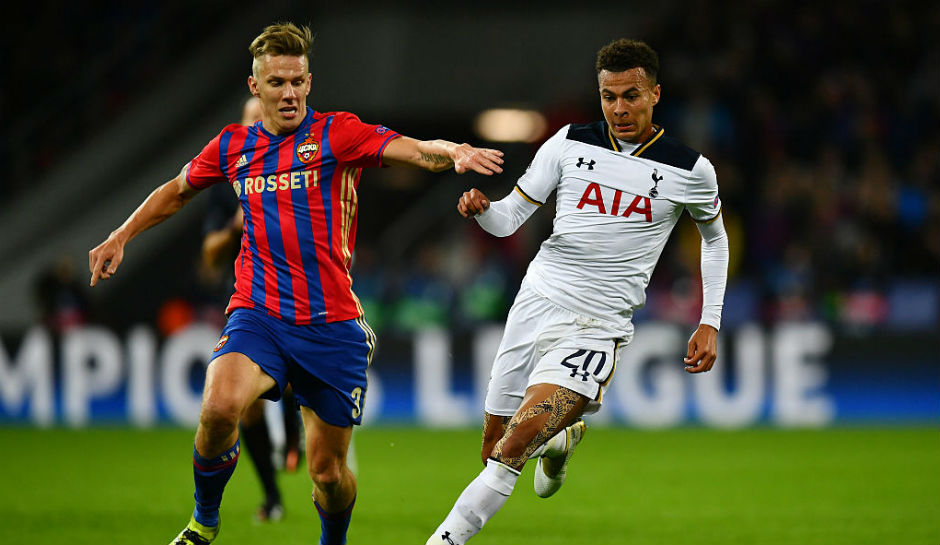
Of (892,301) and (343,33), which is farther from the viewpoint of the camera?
(343,33)

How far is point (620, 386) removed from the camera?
520 inches

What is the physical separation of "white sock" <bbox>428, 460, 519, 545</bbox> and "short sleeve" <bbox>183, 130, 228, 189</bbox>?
69.9 inches

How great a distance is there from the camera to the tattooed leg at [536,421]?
543cm

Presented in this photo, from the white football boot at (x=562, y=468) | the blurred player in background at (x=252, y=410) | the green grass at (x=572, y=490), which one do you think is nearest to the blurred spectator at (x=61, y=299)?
the green grass at (x=572, y=490)

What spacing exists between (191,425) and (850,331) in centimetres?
702

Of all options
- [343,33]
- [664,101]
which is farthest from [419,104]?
[664,101]

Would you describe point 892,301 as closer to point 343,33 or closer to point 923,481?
point 923,481

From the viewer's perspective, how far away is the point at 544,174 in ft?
19.1

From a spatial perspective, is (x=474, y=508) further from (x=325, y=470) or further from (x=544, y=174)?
(x=544, y=174)

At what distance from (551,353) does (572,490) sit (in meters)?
3.31

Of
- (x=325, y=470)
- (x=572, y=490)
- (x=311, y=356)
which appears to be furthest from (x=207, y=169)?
(x=572, y=490)

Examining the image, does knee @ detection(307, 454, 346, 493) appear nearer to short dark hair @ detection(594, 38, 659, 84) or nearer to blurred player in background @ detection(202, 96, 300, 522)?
blurred player in background @ detection(202, 96, 300, 522)

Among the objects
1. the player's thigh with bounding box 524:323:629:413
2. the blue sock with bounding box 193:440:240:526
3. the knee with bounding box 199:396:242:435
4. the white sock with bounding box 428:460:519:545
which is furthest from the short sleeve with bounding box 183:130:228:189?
the white sock with bounding box 428:460:519:545

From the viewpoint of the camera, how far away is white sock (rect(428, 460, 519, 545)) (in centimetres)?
525
